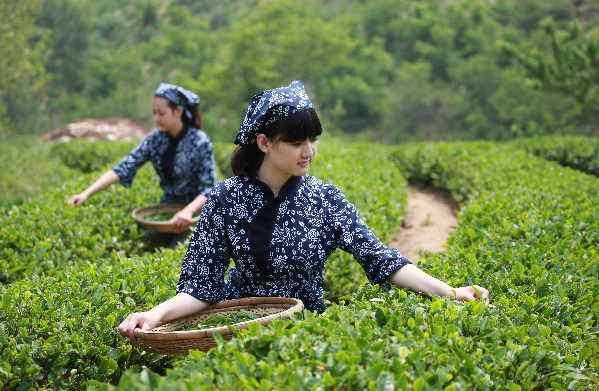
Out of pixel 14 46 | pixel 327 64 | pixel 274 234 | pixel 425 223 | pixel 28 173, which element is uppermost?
pixel 274 234

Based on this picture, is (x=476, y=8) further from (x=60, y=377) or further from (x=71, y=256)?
(x=60, y=377)

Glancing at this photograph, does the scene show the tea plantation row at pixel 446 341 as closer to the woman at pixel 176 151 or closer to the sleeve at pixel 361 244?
the sleeve at pixel 361 244

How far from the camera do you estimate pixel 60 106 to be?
114 ft

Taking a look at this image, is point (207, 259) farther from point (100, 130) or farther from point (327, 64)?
point (327, 64)

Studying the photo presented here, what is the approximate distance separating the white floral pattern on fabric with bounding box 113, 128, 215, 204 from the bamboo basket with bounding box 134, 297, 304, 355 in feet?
9.32

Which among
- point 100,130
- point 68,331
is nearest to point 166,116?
point 68,331

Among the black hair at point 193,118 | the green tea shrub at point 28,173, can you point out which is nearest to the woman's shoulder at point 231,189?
the black hair at point 193,118

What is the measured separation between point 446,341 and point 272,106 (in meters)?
1.22

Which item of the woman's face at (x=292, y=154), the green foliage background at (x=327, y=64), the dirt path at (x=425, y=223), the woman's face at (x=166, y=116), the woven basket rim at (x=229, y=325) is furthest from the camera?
the green foliage background at (x=327, y=64)

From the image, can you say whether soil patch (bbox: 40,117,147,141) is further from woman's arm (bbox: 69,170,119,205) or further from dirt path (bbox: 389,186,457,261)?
woman's arm (bbox: 69,170,119,205)

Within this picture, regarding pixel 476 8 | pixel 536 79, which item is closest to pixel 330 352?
pixel 536 79

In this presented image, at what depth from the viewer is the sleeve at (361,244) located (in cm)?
319

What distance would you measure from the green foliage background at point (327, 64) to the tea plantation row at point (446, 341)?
660 inches

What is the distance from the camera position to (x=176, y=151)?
240 inches
